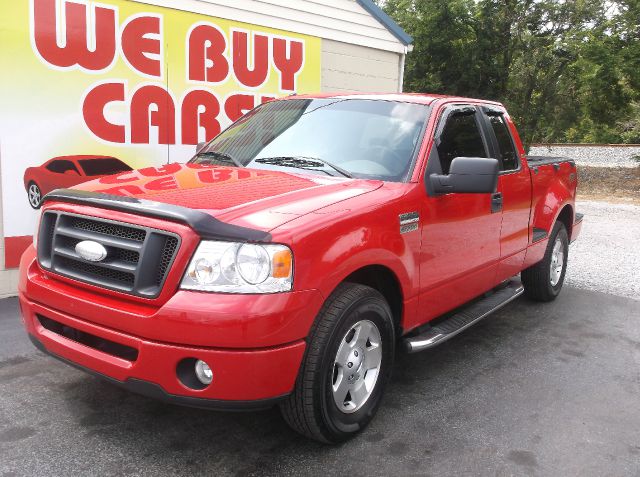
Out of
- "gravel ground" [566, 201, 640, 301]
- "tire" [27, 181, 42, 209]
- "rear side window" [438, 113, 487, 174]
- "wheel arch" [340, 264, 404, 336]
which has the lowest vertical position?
"gravel ground" [566, 201, 640, 301]

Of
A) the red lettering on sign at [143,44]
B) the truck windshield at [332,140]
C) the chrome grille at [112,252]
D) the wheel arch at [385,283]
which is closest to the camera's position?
the chrome grille at [112,252]

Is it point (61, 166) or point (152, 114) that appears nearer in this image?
point (61, 166)

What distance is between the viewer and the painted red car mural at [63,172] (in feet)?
19.4

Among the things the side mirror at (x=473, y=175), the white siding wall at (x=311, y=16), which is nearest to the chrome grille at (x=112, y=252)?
the side mirror at (x=473, y=175)

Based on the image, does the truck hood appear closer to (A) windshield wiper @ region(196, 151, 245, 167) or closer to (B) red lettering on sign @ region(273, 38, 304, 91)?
(A) windshield wiper @ region(196, 151, 245, 167)

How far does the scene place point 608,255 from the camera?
8.76m

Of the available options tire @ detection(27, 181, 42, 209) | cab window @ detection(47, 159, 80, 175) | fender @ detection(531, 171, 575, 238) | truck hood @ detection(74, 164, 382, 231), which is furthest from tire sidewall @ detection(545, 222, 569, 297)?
tire @ detection(27, 181, 42, 209)

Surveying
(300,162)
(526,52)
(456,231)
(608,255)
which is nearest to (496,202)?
(456,231)

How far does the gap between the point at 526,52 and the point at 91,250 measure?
24.9 metres

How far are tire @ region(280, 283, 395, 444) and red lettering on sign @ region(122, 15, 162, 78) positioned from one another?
460 cm

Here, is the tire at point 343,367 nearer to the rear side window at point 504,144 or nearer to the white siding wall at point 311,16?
the rear side window at point 504,144

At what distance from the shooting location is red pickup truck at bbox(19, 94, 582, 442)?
8.47ft

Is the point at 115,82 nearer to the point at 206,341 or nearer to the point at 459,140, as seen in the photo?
the point at 459,140

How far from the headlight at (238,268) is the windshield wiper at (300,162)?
113cm
